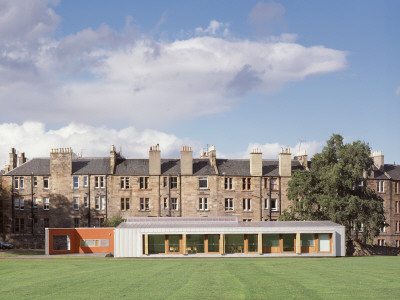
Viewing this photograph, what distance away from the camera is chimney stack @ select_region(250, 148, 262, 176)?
318ft

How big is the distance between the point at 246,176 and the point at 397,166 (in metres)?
29.8

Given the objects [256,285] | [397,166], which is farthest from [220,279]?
[397,166]

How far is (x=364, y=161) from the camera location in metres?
81.1

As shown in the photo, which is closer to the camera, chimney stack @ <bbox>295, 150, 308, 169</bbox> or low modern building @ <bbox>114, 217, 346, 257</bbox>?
low modern building @ <bbox>114, 217, 346, 257</bbox>

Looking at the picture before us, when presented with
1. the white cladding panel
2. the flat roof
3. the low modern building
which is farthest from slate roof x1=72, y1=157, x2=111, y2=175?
the white cladding panel

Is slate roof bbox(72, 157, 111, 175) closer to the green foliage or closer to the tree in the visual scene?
the green foliage

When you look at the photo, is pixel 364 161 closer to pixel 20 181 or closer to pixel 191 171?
pixel 191 171

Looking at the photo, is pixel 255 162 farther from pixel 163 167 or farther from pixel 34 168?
pixel 34 168

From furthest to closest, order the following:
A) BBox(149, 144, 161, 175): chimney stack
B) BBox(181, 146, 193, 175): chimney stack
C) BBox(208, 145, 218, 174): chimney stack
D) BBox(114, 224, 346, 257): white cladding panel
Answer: BBox(208, 145, 218, 174): chimney stack → BBox(181, 146, 193, 175): chimney stack → BBox(149, 144, 161, 175): chimney stack → BBox(114, 224, 346, 257): white cladding panel

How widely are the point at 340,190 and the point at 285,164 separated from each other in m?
16.3

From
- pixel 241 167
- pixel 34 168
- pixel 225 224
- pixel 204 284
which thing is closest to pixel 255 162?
pixel 241 167

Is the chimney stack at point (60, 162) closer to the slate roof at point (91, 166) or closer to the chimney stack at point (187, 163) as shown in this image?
the slate roof at point (91, 166)

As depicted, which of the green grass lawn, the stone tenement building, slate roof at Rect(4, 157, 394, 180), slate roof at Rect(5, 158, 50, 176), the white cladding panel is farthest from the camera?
slate roof at Rect(5, 158, 50, 176)

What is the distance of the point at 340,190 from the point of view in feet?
270
